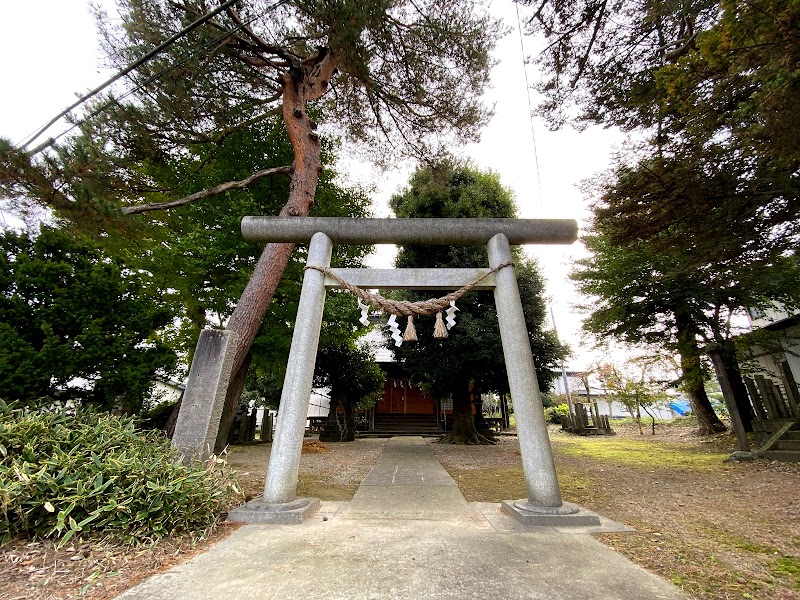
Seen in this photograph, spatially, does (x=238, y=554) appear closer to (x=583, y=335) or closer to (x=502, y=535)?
(x=502, y=535)

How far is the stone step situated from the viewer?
6.35 meters

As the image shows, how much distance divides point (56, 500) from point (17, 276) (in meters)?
5.86

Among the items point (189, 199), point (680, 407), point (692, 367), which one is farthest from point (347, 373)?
point (680, 407)

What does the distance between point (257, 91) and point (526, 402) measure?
27.7ft

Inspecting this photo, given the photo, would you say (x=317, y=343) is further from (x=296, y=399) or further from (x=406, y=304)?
(x=406, y=304)

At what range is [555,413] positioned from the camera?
22.6 meters

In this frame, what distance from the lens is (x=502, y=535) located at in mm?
2727

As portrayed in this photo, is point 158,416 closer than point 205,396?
No

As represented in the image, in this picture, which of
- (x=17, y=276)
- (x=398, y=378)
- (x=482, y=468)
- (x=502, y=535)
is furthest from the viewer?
(x=398, y=378)

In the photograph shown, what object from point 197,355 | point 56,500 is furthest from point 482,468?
point 56,500

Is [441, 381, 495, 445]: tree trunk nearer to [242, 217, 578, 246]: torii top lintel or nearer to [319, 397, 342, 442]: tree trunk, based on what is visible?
[319, 397, 342, 442]: tree trunk

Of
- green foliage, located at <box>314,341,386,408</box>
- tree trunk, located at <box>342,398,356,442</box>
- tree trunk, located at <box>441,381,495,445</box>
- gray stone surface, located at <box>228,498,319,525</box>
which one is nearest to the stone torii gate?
gray stone surface, located at <box>228,498,319,525</box>

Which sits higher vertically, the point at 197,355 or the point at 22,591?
the point at 197,355

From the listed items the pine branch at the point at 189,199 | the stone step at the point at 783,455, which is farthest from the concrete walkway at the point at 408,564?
the stone step at the point at 783,455
